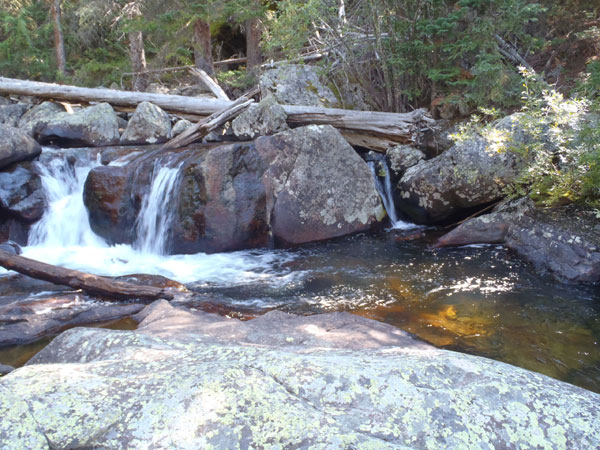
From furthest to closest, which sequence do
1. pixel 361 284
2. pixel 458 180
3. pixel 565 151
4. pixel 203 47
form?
pixel 203 47, pixel 458 180, pixel 565 151, pixel 361 284

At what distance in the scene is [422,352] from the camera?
2.66 m

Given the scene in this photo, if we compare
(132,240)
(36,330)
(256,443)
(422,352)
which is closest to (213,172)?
(132,240)

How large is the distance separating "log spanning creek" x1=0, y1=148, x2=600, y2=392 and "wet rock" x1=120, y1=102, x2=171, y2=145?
1.82m

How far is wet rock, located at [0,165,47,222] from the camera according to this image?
8.70 metres

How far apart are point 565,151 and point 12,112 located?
42.9 feet

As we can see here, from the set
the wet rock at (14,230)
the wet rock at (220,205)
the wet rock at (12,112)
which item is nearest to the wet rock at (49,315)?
the wet rock at (220,205)

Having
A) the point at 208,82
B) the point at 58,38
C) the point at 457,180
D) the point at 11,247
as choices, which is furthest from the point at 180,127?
the point at 58,38

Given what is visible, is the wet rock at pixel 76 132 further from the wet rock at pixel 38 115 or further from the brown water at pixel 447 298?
the brown water at pixel 447 298

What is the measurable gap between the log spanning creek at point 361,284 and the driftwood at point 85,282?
17cm

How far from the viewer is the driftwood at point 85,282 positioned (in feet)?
18.4

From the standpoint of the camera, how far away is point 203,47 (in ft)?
51.7

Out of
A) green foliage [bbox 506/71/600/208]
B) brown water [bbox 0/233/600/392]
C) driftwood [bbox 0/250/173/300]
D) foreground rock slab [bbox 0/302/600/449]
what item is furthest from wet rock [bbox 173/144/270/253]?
foreground rock slab [bbox 0/302/600/449]

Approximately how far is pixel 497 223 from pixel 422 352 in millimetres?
5817

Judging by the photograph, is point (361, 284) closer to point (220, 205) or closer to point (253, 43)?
point (220, 205)
